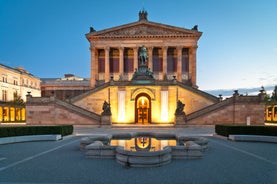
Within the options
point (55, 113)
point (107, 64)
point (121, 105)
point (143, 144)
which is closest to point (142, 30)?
point (107, 64)

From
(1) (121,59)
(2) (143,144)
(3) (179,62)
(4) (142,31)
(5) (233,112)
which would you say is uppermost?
(4) (142,31)

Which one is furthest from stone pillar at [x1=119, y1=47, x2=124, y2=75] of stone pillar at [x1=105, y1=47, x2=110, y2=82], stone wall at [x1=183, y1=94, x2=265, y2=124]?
stone wall at [x1=183, y1=94, x2=265, y2=124]

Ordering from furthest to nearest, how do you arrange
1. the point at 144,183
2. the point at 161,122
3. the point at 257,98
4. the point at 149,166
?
→ 1. the point at 161,122
2. the point at 257,98
3. the point at 149,166
4. the point at 144,183

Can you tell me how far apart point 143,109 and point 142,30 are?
76.2 feet

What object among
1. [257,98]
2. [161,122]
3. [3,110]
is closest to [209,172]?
[161,122]

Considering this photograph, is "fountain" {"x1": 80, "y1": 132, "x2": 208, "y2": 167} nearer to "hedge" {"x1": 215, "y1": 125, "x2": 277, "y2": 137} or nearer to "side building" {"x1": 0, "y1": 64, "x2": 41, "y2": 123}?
"hedge" {"x1": 215, "y1": 125, "x2": 277, "y2": 137}

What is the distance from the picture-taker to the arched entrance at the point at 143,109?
33.5 metres

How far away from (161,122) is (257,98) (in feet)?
50.4

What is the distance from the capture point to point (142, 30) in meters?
48.3

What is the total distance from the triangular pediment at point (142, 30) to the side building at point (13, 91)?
29.5 meters

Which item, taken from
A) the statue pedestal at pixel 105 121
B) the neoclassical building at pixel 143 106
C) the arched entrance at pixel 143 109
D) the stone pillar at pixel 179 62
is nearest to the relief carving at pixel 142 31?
the stone pillar at pixel 179 62

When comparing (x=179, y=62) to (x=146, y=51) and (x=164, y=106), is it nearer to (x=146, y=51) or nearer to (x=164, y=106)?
(x=146, y=51)

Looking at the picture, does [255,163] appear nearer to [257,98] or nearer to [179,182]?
[179,182]

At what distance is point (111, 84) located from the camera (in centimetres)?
3350
